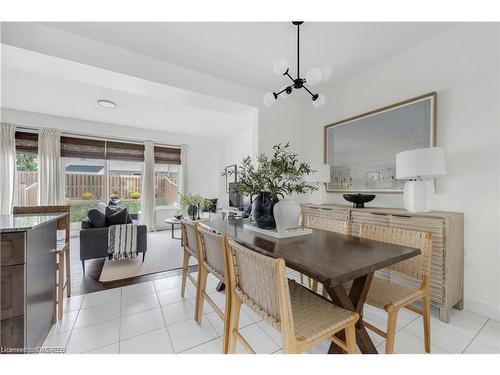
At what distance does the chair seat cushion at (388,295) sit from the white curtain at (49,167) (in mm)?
5556

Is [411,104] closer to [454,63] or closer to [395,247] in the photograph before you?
[454,63]

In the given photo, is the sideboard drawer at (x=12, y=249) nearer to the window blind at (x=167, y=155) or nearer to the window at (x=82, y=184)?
the window at (x=82, y=184)

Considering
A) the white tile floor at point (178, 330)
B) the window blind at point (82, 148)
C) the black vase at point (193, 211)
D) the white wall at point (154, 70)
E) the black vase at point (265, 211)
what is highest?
the white wall at point (154, 70)

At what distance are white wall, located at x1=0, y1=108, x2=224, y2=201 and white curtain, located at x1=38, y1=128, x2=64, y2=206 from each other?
21 centimetres

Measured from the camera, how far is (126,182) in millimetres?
5438

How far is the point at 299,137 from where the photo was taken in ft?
11.8

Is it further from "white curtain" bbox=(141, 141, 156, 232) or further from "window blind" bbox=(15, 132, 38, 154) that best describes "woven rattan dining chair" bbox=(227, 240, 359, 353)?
"window blind" bbox=(15, 132, 38, 154)

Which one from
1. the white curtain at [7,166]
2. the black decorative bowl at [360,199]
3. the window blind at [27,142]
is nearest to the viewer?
the black decorative bowl at [360,199]

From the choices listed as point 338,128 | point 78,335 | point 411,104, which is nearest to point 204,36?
point 338,128

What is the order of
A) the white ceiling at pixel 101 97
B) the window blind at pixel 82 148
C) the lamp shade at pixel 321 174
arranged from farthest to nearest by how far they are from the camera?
1. the window blind at pixel 82 148
2. the lamp shade at pixel 321 174
3. the white ceiling at pixel 101 97

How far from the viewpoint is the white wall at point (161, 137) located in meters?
4.14

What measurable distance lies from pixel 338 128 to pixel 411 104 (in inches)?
34.8

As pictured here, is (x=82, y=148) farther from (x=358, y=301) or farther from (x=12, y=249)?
(x=358, y=301)

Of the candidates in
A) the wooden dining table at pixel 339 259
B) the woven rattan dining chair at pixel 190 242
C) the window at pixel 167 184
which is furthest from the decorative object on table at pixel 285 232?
the window at pixel 167 184
